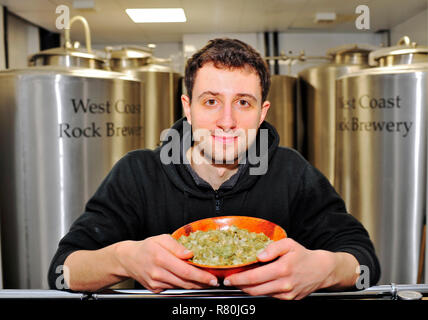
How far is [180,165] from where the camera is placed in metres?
1.10

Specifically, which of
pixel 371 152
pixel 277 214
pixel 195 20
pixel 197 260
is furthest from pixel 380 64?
pixel 195 20

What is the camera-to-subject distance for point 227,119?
38.0 inches

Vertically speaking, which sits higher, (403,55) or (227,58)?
(403,55)

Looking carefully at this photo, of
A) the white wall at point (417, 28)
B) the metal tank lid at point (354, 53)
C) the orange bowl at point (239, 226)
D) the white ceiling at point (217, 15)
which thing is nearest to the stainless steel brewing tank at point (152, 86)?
the white ceiling at point (217, 15)

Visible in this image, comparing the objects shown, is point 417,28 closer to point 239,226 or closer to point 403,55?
point 403,55

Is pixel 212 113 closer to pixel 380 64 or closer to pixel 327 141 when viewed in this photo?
pixel 380 64

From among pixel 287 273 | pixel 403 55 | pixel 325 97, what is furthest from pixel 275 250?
pixel 325 97

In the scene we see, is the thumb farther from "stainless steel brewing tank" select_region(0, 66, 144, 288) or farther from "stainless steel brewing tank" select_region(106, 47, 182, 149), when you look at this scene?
"stainless steel brewing tank" select_region(106, 47, 182, 149)

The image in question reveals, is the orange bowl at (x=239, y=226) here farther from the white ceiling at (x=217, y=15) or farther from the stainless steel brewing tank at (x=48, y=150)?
the white ceiling at (x=217, y=15)

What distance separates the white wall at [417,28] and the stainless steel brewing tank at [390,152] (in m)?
2.36

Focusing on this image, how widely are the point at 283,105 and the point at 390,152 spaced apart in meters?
1.45

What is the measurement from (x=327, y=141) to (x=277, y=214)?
2.10 m

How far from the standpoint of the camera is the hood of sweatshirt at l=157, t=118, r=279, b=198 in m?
1.09

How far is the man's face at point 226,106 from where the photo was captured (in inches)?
38.5
